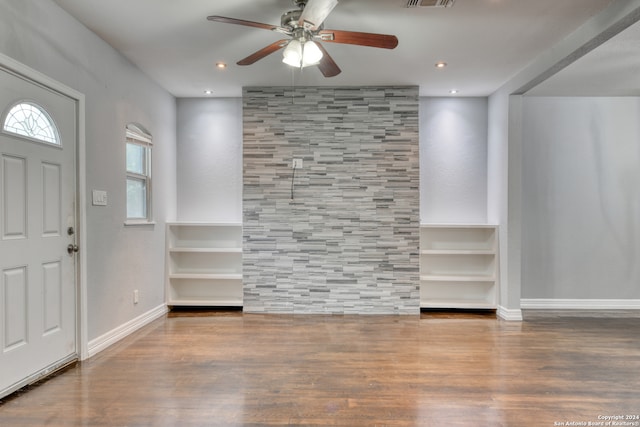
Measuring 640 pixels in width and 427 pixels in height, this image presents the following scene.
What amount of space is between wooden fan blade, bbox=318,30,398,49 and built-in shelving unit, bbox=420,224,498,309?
8.10 feet

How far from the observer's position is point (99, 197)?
2.81m

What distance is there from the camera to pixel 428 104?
427 centimetres

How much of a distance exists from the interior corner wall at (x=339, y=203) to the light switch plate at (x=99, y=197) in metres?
1.54

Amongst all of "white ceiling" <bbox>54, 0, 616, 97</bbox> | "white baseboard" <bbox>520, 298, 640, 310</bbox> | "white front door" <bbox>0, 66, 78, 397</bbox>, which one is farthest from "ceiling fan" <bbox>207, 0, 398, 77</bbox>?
"white baseboard" <bbox>520, 298, 640, 310</bbox>

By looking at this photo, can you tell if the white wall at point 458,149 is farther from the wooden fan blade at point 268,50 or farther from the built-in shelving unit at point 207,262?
the built-in shelving unit at point 207,262

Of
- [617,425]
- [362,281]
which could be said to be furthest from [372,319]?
[617,425]

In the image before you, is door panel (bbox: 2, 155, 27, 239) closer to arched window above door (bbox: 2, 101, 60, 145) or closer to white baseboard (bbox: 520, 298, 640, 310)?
arched window above door (bbox: 2, 101, 60, 145)

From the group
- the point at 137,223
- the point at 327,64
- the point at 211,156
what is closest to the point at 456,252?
the point at 327,64

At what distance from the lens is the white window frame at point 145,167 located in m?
3.36

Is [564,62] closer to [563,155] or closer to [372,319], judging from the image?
[563,155]

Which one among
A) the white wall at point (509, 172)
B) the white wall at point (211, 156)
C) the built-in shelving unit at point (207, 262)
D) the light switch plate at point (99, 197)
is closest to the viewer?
the light switch plate at point (99, 197)

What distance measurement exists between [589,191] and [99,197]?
523 centimetres

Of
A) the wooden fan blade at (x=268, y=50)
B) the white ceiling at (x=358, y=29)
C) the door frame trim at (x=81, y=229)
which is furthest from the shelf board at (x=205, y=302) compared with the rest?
the wooden fan blade at (x=268, y=50)

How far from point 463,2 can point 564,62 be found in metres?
1.25
